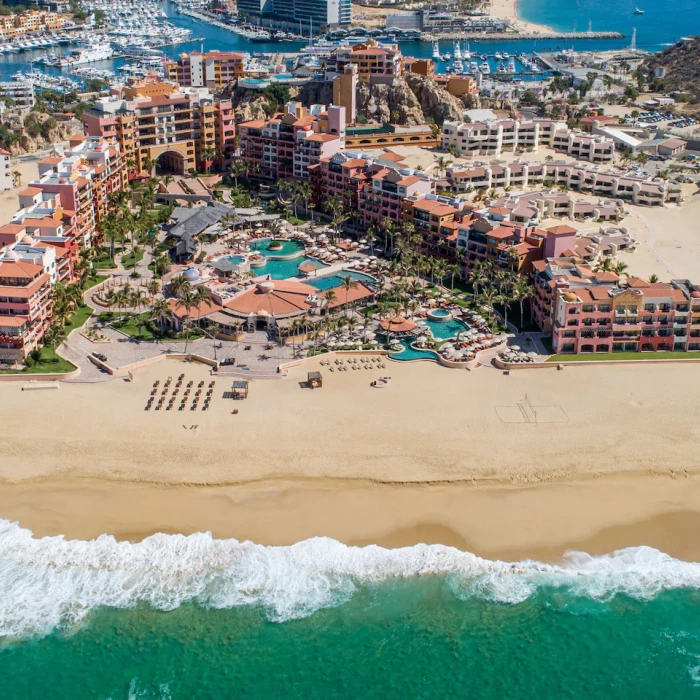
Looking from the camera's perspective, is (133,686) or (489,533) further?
(489,533)

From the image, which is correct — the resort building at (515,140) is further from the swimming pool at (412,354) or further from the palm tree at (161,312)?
the palm tree at (161,312)

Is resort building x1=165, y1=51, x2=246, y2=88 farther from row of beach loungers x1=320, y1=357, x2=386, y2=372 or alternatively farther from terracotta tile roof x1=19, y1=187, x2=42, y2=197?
row of beach loungers x1=320, y1=357, x2=386, y2=372

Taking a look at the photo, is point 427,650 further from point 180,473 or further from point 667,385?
point 667,385

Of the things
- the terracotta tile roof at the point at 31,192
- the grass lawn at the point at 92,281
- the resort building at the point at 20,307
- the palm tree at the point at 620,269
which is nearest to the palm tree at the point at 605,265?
the palm tree at the point at 620,269

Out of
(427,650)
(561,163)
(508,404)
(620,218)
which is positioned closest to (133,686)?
(427,650)

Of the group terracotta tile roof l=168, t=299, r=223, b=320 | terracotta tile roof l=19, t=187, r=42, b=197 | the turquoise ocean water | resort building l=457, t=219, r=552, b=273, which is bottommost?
the turquoise ocean water

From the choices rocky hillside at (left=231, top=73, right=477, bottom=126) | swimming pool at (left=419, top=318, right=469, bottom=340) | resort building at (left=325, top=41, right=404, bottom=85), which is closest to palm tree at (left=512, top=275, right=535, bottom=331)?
swimming pool at (left=419, top=318, right=469, bottom=340)

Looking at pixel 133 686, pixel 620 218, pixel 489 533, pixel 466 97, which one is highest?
pixel 466 97
